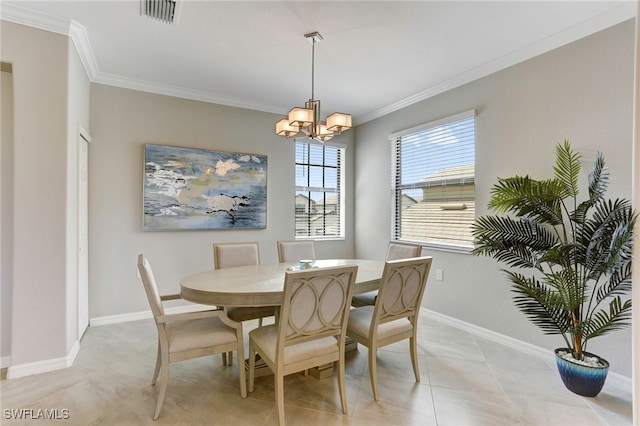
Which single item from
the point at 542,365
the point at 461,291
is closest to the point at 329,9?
the point at 461,291

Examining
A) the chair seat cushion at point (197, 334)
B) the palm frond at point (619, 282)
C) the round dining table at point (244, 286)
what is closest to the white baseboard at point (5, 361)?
the chair seat cushion at point (197, 334)

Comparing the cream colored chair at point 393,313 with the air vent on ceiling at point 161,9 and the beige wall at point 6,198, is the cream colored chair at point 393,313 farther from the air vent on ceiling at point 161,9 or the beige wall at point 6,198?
the beige wall at point 6,198

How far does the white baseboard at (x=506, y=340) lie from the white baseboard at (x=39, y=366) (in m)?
3.56

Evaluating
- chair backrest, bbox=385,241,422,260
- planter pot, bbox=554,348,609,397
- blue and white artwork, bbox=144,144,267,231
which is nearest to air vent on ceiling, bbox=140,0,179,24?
blue and white artwork, bbox=144,144,267,231

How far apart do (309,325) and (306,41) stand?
229 cm

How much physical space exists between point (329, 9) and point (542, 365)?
3248 millimetres

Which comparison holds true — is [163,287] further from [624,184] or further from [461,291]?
[624,184]

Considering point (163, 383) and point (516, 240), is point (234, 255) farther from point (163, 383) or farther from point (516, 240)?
point (516, 240)

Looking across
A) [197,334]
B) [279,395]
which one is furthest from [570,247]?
[197,334]

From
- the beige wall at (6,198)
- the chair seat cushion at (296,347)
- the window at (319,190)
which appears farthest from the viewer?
the window at (319,190)

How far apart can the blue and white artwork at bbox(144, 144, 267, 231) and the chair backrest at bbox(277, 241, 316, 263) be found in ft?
3.11

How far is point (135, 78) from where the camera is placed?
3.42 metres

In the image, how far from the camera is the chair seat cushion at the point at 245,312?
8.11ft

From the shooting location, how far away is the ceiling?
2256 mm
